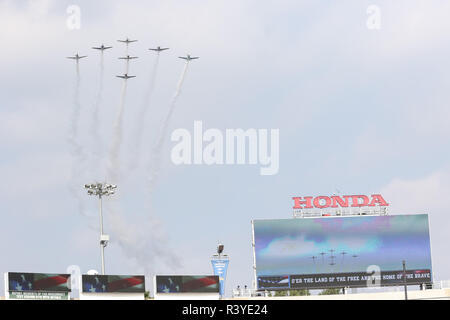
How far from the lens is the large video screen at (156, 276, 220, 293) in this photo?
325 feet

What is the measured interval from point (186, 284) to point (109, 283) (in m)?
8.91

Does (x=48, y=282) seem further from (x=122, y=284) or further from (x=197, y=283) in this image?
(x=197, y=283)

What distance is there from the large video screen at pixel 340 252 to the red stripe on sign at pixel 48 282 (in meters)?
50.5

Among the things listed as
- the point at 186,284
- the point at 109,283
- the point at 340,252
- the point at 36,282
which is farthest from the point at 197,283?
the point at 340,252

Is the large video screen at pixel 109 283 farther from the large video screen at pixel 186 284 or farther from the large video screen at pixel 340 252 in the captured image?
the large video screen at pixel 340 252

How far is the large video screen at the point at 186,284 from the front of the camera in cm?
9912

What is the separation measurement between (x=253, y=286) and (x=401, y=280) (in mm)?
21853

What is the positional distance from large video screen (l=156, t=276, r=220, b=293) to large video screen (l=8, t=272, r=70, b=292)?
9.44 m

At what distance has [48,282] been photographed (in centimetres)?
9512

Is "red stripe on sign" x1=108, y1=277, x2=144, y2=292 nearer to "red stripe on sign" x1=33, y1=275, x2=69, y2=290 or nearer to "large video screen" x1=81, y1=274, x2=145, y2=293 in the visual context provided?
"large video screen" x1=81, y1=274, x2=145, y2=293

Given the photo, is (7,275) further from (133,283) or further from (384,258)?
(384,258)

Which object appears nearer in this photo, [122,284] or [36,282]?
[36,282]

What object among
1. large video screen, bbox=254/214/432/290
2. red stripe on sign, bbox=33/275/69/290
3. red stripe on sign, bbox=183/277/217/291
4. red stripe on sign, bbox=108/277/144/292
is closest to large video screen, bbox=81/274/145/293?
red stripe on sign, bbox=108/277/144/292

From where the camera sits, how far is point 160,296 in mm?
98125
